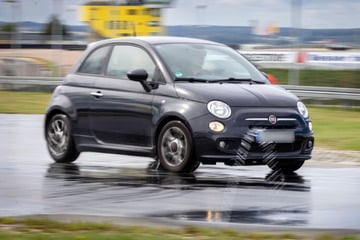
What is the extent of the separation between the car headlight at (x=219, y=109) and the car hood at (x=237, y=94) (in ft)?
0.19

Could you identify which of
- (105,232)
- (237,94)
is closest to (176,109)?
(237,94)

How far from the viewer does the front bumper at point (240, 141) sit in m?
11.5

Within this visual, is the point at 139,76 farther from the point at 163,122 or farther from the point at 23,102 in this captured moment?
the point at 23,102

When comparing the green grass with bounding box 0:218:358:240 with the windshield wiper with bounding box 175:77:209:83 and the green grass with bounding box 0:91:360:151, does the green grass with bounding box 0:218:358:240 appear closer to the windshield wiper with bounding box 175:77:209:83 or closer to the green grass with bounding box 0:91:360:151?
the windshield wiper with bounding box 175:77:209:83

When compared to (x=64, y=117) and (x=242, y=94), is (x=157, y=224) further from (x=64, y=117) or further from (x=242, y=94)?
(x=64, y=117)

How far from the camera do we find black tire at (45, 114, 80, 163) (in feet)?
43.2

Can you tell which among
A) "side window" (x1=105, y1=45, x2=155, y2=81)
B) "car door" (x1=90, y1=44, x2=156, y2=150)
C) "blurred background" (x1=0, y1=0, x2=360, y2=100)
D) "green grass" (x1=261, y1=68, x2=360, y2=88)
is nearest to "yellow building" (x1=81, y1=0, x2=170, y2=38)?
"blurred background" (x1=0, y1=0, x2=360, y2=100)

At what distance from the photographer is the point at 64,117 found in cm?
1323

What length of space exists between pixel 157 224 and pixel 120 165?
5067mm

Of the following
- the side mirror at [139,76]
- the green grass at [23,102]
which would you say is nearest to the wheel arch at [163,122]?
the side mirror at [139,76]

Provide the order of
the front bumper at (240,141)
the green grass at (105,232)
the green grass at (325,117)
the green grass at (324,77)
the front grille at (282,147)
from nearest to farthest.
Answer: the green grass at (105,232), the front bumper at (240,141), the front grille at (282,147), the green grass at (325,117), the green grass at (324,77)

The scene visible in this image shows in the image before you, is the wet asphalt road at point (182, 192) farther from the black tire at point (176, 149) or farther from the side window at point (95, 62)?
the side window at point (95, 62)

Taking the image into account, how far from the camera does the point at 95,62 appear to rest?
13.2 meters

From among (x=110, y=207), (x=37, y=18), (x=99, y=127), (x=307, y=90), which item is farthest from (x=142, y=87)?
(x=37, y=18)
